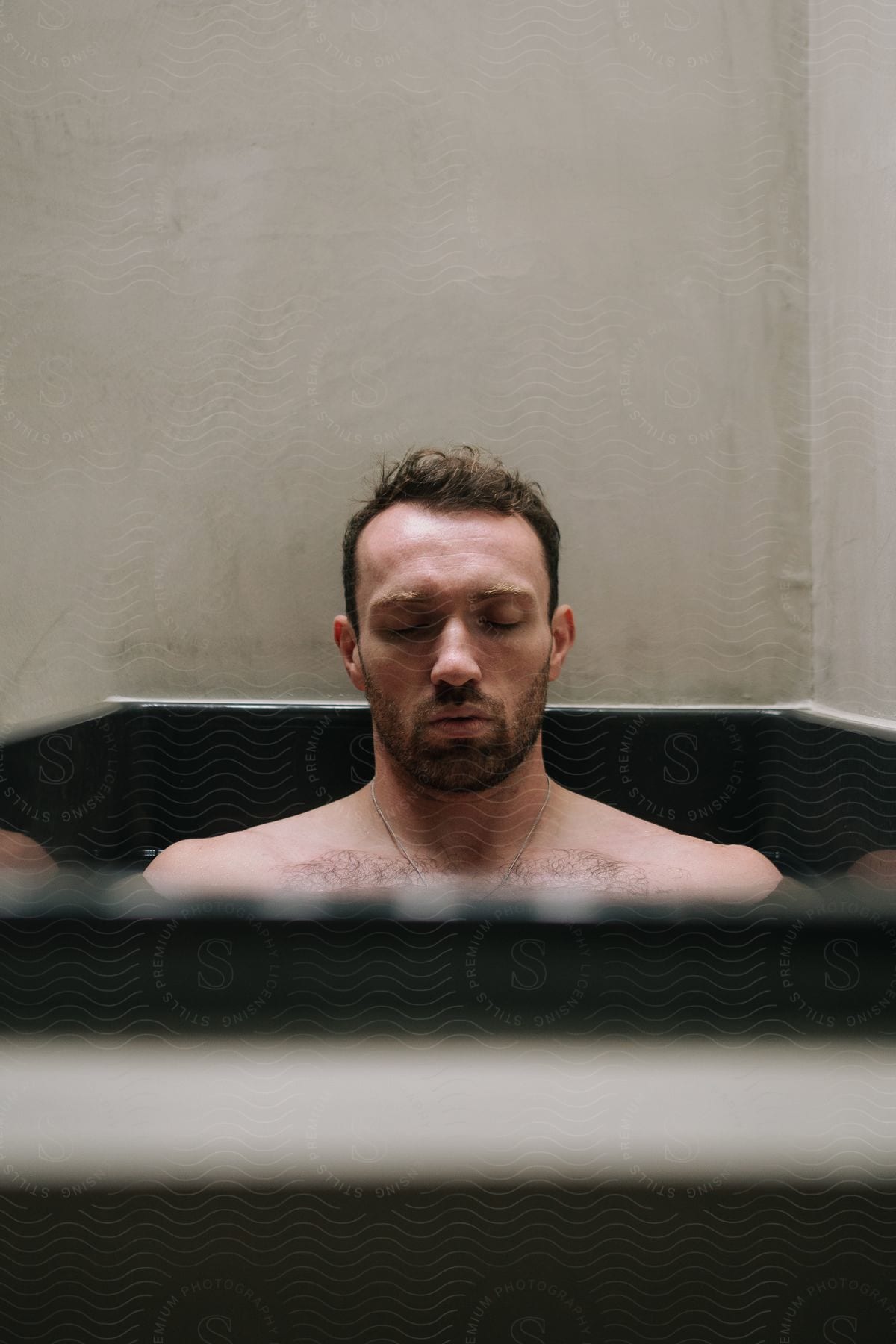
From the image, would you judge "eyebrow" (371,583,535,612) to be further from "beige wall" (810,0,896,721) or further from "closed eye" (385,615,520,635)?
"beige wall" (810,0,896,721)

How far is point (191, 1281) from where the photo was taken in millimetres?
485

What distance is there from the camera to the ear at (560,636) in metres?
0.91

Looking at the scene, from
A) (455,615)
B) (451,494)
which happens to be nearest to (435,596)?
(455,615)

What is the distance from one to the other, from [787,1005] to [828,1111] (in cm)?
6

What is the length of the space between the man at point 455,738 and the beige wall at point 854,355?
25 cm

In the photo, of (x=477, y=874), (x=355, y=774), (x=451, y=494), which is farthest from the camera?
(x=355, y=774)

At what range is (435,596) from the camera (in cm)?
79

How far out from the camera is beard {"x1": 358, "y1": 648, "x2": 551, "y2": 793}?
32.0 inches

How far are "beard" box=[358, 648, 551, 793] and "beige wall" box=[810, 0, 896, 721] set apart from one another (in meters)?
0.32

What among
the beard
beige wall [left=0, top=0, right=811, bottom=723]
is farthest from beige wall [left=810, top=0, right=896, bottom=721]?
the beard

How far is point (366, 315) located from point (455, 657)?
Answer: 0.40m

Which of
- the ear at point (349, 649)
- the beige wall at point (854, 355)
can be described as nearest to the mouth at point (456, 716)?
the ear at point (349, 649)

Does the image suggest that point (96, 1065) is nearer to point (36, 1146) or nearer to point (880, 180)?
point (36, 1146)

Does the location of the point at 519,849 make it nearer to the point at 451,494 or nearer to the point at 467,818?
the point at 467,818
